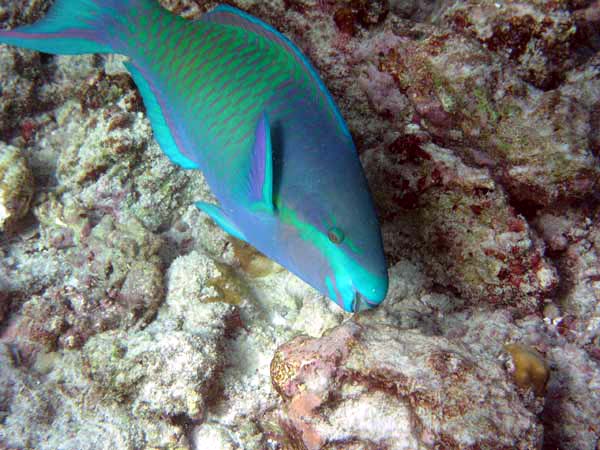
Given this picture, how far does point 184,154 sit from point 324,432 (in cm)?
194

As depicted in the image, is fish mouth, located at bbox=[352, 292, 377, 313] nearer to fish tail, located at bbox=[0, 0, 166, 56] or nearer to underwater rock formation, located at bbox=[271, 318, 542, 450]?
underwater rock formation, located at bbox=[271, 318, 542, 450]

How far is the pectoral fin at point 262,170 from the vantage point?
1.81m

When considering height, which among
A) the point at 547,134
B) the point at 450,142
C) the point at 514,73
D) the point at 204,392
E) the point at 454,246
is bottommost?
the point at 204,392

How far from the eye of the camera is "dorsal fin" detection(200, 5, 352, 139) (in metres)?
2.08

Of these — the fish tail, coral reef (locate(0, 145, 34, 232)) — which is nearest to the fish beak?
the fish tail

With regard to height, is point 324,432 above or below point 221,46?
below

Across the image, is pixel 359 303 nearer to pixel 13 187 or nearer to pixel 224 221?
pixel 224 221

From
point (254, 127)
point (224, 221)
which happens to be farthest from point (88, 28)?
point (224, 221)

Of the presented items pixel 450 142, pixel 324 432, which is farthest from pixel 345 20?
pixel 324 432

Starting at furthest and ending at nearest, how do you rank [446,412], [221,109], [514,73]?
[514,73]
[221,109]
[446,412]

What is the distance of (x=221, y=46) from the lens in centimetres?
230

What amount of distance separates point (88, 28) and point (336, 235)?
2297mm

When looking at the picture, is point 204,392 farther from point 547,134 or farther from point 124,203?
point 547,134

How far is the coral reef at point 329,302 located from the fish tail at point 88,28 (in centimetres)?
102
